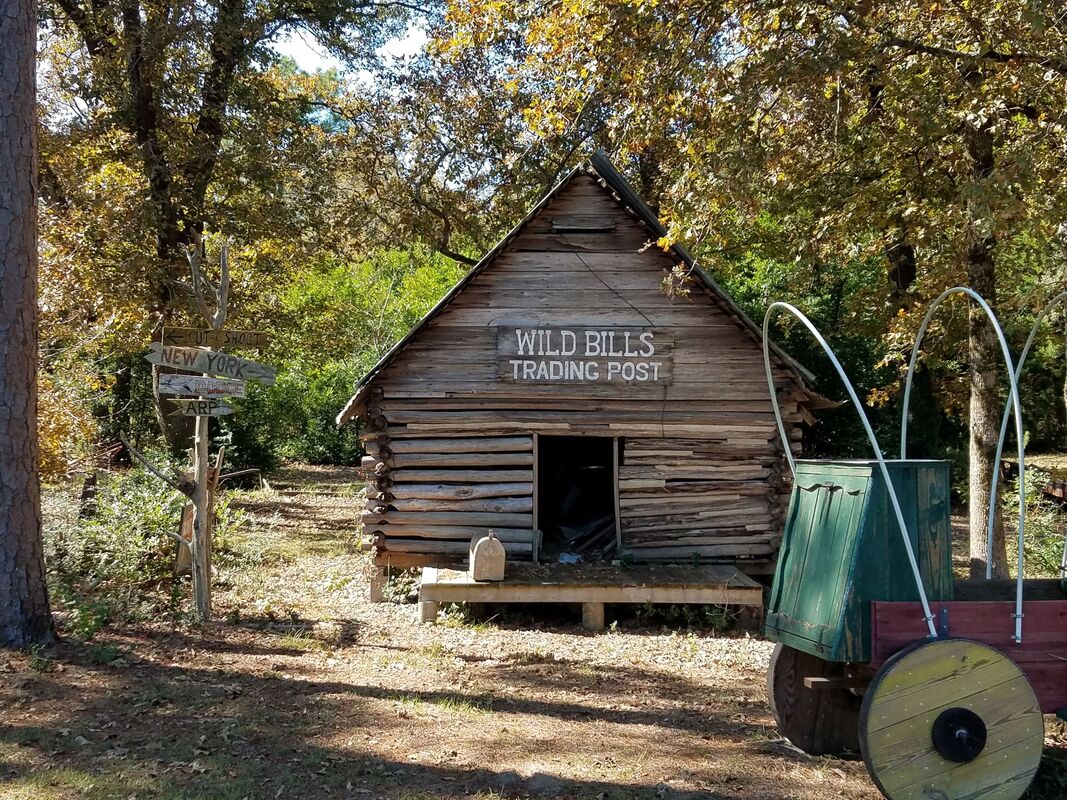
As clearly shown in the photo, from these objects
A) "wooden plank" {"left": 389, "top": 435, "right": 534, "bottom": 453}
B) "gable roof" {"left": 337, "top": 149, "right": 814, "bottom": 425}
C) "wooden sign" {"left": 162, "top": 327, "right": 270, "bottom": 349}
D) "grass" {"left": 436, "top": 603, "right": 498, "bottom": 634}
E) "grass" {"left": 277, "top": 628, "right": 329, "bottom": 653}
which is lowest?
"grass" {"left": 436, "top": 603, "right": 498, "bottom": 634}

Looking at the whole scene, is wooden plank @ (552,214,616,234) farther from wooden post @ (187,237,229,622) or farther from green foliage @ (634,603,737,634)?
green foliage @ (634,603,737,634)

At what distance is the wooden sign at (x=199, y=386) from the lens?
8.27m

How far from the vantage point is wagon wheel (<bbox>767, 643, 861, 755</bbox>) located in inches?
234

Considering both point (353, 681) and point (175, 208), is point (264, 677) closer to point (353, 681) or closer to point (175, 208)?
point (353, 681)

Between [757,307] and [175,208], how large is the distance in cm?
1258

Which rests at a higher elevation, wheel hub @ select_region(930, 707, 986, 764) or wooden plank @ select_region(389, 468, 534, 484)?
wooden plank @ select_region(389, 468, 534, 484)

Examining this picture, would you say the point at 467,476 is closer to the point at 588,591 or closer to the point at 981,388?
the point at 588,591

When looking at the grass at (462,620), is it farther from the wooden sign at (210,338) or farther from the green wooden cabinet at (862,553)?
the green wooden cabinet at (862,553)

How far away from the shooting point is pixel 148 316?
1673 centimetres

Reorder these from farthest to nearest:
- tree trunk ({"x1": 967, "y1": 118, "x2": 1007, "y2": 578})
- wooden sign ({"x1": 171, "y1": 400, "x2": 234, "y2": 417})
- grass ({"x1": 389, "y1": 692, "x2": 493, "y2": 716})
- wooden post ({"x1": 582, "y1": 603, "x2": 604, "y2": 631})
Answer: tree trunk ({"x1": 967, "y1": 118, "x2": 1007, "y2": 578}), wooden post ({"x1": 582, "y1": 603, "x2": 604, "y2": 631}), wooden sign ({"x1": 171, "y1": 400, "x2": 234, "y2": 417}), grass ({"x1": 389, "y1": 692, "x2": 493, "y2": 716})

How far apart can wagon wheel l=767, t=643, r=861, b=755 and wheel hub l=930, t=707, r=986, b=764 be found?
1157 mm

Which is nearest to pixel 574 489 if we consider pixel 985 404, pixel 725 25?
pixel 985 404

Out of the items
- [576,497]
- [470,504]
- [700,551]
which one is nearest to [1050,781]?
[700,551]

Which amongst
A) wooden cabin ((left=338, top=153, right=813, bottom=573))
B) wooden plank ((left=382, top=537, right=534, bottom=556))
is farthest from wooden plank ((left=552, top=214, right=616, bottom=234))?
wooden plank ((left=382, top=537, right=534, bottom=556))
